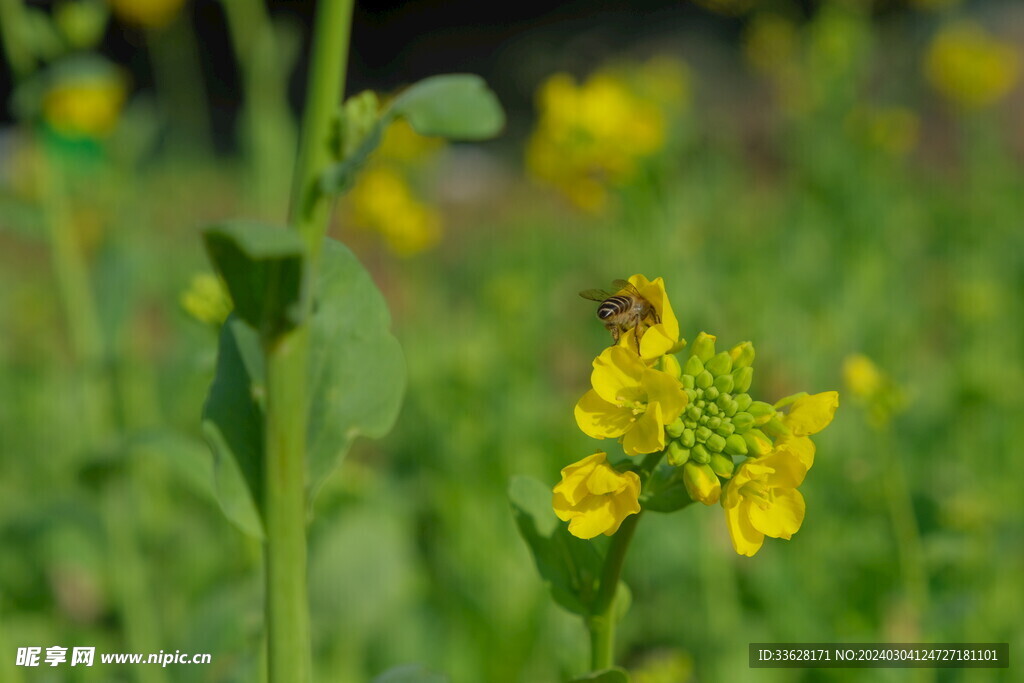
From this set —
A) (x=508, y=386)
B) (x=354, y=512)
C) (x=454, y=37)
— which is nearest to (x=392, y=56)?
(x=454, y=37)

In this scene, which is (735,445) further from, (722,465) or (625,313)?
(625,313)

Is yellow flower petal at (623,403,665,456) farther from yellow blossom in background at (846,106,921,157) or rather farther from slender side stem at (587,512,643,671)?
yellow blossom in background at (846,106,921,157)

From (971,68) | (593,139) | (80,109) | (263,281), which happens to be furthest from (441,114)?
(971,68)

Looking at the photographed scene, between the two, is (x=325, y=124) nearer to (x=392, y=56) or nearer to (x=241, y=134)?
(x=241, y=134)

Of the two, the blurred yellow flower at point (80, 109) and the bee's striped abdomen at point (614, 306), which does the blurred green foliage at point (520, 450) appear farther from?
the bee's striped abdomen at point (614, 306)

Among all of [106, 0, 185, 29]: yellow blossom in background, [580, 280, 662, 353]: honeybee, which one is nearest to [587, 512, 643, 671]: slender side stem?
[580, 280, 662, 353]: honeybee

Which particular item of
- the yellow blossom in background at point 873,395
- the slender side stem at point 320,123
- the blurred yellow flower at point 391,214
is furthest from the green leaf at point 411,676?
the blurred yellow flower at point 391,214
